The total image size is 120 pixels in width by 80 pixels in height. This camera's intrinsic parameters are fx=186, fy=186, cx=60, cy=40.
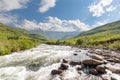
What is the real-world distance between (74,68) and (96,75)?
18.4ft

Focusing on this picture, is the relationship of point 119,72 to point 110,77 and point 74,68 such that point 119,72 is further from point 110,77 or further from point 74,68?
point 74,68

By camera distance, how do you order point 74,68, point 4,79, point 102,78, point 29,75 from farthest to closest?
1. point 74,68
2. point 29,75
3. point 4,79
4. point 102,78

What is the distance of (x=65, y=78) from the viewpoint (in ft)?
89.0

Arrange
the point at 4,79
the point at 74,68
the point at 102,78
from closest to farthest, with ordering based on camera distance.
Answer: the point at 102,78 → the point at 4,79 → the point at 74,68

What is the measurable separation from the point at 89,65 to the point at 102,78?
7128 mm

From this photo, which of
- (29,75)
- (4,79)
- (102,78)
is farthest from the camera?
(29,75)

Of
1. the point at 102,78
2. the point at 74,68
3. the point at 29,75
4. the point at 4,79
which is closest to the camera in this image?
the point at 102,78

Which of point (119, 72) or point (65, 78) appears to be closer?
point (65, 78)

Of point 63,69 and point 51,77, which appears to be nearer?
point 51,77

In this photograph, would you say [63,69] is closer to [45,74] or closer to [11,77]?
[45,74]

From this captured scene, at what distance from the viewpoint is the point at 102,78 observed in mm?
26719

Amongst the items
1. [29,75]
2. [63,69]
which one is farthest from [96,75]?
[29,75]

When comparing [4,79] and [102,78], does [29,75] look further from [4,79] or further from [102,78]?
[102,78]

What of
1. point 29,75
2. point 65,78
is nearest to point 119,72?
point 65,78
